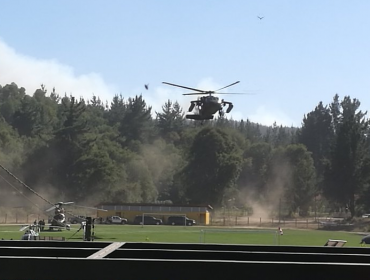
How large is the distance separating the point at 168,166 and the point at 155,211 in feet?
158

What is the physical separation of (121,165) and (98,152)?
1107 centimetres

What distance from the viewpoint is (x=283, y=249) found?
8.61 m

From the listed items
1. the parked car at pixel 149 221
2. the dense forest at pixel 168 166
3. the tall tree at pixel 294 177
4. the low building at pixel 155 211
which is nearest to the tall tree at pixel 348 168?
the dense forest at pixel 168 166

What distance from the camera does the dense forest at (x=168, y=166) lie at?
120 metres

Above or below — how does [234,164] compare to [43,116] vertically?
below

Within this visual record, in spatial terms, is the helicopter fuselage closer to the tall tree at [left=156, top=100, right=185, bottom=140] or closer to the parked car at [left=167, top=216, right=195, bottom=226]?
the parked car at [left=167, top=216, right=195, bottom=226]

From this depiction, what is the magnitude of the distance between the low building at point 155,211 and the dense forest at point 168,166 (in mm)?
13438

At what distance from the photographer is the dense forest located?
120188 mm

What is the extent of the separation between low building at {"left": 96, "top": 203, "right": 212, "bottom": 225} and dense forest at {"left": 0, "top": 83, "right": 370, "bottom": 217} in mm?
13438

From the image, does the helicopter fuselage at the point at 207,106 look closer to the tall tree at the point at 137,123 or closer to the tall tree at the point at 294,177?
the tall tree at the point at 294,177

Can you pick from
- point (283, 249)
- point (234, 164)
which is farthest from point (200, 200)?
point (283, 249)

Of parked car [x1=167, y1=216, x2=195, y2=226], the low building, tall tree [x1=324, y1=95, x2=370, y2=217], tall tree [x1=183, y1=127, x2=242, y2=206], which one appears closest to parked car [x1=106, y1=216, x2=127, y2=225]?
the low building

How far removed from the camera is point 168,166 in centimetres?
15325

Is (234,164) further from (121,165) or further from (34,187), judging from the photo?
(34,187)
